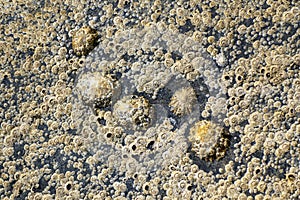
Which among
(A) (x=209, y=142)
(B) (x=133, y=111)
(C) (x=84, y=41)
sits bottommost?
(A) (x=209, y=142)

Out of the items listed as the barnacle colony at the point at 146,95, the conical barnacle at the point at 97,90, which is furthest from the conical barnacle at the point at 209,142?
the conical barnacle at the point at 97,90

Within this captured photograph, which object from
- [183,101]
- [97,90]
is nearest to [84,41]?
[97,90]

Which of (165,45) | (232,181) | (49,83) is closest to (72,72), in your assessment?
(49,83)

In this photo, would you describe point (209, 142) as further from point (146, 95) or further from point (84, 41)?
point (84, 41)

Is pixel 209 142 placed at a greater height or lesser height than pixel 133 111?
lesser

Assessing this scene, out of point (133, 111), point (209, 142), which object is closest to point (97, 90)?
point (133, 111)

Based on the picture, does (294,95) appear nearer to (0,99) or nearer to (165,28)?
(165,28)
